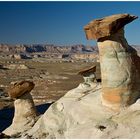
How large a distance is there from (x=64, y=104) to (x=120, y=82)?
8.25ft

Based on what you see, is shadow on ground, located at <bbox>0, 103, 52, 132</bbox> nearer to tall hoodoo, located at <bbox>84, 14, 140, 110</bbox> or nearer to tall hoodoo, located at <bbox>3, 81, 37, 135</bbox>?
tall hoodoo, located at <bbox>3, 81, 37, 135</bbox>

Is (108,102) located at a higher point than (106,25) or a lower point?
lower

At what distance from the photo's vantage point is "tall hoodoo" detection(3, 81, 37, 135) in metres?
14.5

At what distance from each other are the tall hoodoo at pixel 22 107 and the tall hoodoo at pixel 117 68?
4.36 m

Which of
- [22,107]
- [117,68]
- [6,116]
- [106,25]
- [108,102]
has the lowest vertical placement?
[6,116]

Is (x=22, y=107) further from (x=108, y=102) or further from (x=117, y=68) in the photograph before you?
(x=117, y=68)

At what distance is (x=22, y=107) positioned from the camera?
1488cm

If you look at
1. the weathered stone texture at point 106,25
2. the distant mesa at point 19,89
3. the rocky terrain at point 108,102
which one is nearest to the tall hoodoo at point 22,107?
the distant mesa at point 19,89

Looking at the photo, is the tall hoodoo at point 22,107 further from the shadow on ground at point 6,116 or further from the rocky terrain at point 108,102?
the shadow on ground at point 6,116

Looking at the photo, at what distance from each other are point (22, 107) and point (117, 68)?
5.34m

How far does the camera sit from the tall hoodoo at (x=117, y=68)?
1070cm

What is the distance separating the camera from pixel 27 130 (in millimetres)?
13750

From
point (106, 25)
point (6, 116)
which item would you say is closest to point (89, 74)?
point (106, 25)

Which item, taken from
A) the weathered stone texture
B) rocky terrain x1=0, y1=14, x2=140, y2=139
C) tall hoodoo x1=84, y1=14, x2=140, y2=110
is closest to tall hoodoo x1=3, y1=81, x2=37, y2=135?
rocky terrain x1=0, y1=14, x2=140, y2=139
